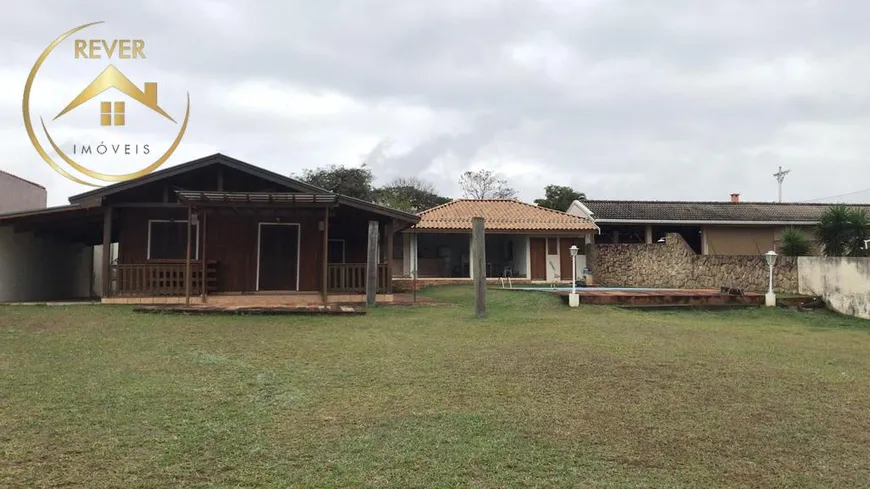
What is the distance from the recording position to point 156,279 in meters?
11.8

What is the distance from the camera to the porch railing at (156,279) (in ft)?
38.5

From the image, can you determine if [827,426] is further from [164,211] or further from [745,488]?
[164,211]

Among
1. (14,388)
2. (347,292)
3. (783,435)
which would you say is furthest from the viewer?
(347,292)

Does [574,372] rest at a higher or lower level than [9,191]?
lower

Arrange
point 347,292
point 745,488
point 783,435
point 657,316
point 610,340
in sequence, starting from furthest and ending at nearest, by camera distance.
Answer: point 347,292
point 657,316
point 610,340
point 783,435
point 745,488

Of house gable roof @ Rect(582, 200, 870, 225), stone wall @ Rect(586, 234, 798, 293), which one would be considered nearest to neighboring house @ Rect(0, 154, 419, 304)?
stone wall @ Rect(586, 234, 798, 293)

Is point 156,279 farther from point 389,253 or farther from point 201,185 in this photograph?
point 389,253

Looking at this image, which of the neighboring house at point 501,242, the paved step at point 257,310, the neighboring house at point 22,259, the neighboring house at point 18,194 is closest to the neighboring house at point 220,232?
the neighboring house at point 22,259

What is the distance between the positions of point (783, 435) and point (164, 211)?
12.9 metres

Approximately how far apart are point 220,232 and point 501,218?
10904 mm

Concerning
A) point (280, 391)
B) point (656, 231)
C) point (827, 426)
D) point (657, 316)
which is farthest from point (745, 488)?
point (656, 231)

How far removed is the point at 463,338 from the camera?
24.7 ft

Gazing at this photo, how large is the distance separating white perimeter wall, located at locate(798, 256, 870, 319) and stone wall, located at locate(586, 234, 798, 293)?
399 mm

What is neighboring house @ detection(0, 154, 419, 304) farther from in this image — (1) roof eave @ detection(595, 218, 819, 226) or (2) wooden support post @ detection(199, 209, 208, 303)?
(1) roof eave @ detection(595, 218, 819, 226)
